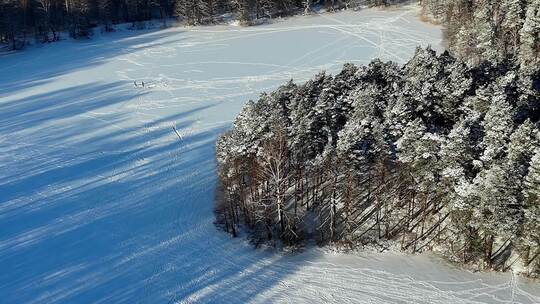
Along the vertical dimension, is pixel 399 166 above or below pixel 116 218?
above

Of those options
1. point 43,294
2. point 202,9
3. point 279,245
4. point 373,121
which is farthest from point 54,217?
point 202,9

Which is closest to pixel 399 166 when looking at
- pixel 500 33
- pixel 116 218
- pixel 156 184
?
pixel 156 184

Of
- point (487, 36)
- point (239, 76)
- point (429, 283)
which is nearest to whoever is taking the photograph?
point (429, 283)

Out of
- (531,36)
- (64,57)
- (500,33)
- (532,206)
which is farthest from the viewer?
(64,57)

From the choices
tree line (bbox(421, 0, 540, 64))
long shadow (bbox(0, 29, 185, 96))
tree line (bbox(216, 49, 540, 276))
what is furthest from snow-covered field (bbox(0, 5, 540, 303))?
tree line (bbox(421, 0, 540, 64))

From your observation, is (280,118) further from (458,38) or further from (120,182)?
(458,38)

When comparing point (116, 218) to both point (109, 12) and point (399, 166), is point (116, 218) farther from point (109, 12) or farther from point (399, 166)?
point (109, 12)

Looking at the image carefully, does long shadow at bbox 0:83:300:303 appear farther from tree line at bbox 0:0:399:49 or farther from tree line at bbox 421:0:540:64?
tree line at bbox 0:0:399:49
